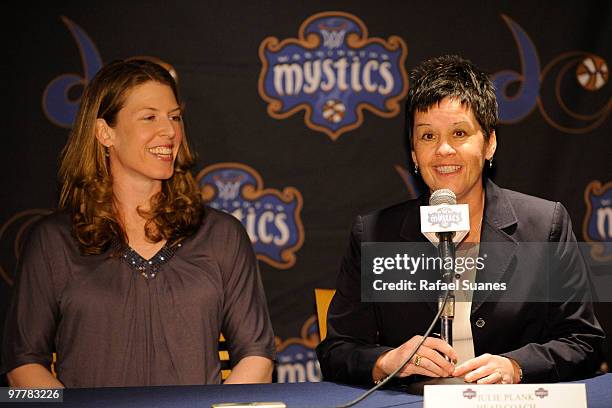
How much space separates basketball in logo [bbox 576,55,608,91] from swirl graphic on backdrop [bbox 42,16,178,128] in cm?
190

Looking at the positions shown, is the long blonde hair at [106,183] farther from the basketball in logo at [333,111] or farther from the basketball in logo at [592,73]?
the basketball in logo at [592,73]

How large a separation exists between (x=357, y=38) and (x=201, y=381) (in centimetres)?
172

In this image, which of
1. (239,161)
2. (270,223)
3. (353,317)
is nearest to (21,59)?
(239,161)

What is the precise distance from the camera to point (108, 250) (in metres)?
3.11

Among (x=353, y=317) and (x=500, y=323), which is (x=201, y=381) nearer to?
(x=353, y=317)

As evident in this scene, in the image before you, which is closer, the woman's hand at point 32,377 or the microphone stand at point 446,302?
the microphone stand at point 446,302

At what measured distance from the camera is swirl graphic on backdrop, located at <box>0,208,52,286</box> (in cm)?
361

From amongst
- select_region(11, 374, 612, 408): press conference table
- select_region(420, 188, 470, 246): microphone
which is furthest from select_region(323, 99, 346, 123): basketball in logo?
select_region(420, 188, 470, 246): microphone

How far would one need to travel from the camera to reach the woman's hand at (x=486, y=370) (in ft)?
7.33

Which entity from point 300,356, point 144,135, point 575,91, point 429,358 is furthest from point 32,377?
point 575,91

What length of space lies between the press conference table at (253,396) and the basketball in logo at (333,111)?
157 centimetres

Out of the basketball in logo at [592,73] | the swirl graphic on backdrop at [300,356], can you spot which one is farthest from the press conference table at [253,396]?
the basketball in logo at [592,73]

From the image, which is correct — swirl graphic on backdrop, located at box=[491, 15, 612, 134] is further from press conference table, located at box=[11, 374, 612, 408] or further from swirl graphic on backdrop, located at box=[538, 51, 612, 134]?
press conference table, located at box=[11, 374, 612, 408]

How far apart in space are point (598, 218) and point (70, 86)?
2490 millimetres
